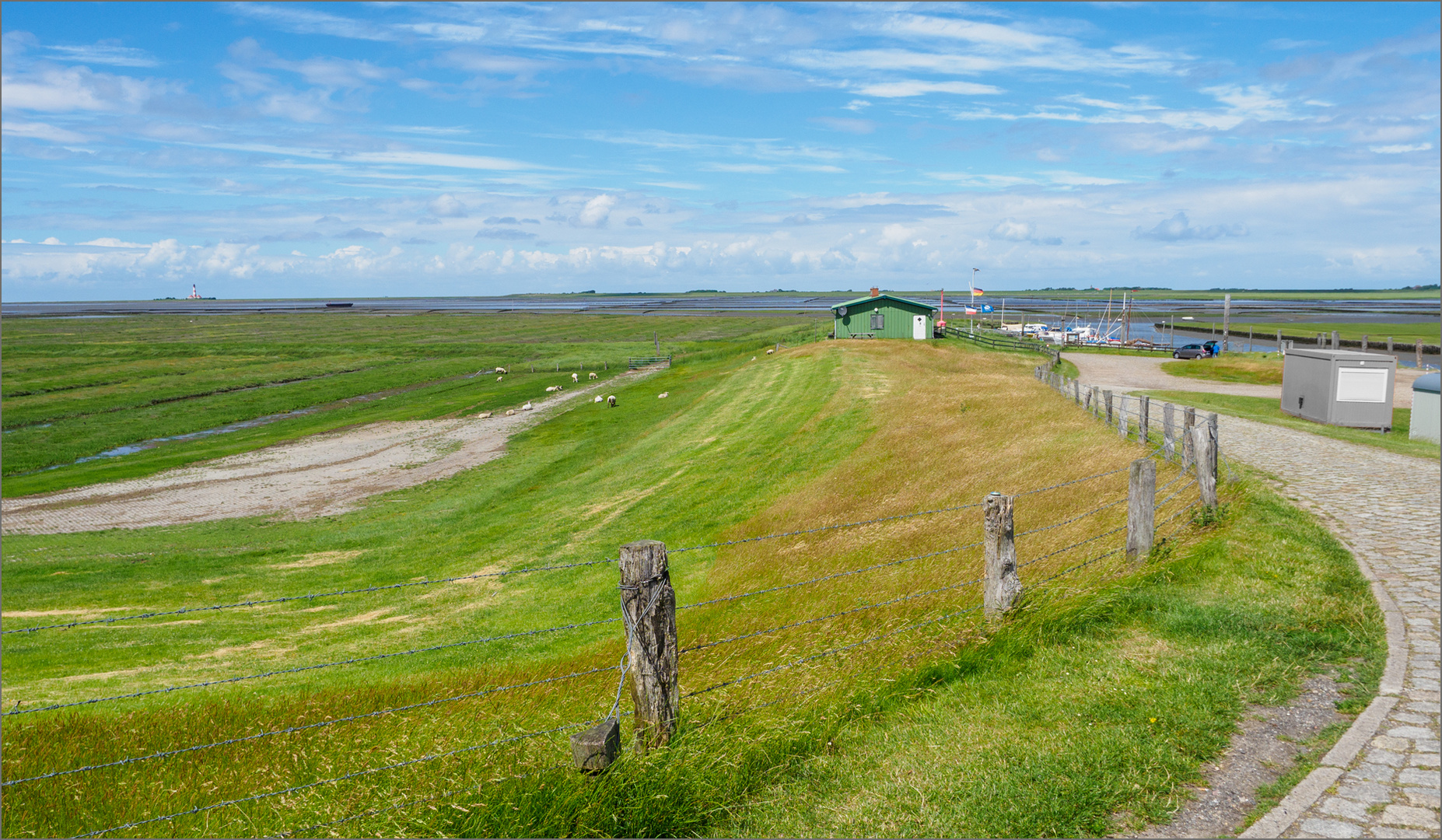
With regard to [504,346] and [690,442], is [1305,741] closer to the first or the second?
[690,442]

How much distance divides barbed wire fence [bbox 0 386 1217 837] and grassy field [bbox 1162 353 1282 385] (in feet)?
125

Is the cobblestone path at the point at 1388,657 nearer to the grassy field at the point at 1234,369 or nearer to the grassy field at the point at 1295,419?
the grassy field at the point at 1295,419

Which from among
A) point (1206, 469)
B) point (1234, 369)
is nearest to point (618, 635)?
point (1206, 469)

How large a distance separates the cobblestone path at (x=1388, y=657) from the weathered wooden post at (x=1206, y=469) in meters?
1.86

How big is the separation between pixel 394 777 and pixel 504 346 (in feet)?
360

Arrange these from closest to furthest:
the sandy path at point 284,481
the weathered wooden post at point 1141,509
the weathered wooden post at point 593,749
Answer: the weathered wooden post at point 593,749 < the weathered wooden post at point 1141,509 < the sandy path at point 284,481

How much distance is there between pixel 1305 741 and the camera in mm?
6664

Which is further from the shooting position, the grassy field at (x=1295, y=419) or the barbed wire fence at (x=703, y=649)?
the grassy field at (x=1295, y=419)

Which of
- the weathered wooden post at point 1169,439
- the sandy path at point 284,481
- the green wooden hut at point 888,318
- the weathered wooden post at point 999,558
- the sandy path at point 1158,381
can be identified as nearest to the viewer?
the weathered wooden post at point 999,558

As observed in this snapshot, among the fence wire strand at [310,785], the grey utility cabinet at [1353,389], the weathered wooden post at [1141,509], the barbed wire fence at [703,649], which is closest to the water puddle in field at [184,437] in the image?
the barbed wire fence at [703,649]

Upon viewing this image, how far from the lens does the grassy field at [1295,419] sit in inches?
890

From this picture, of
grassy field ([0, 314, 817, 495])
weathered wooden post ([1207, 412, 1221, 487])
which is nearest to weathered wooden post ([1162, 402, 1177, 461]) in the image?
weathered wooden post ([1207, 412, 1221, 487])

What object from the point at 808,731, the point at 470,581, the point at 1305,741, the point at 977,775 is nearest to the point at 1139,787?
the point at 977,775

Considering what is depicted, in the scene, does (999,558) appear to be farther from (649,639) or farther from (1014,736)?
(649,639)
